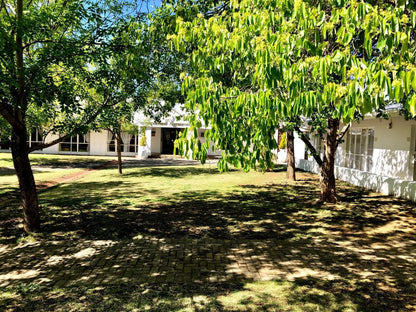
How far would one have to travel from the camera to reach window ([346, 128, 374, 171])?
16548mm

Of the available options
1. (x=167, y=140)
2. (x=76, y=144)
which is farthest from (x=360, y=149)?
(x=76, y=144)

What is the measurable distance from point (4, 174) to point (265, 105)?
1842 cm

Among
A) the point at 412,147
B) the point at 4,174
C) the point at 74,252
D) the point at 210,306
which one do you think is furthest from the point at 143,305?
the point at 4,174

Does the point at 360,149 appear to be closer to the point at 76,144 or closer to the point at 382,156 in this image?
the point at 382,156

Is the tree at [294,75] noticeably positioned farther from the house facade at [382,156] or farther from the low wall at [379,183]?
the house facade at [382,156]

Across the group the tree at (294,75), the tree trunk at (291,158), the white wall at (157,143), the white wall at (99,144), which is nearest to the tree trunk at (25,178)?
the tree at (294,75)

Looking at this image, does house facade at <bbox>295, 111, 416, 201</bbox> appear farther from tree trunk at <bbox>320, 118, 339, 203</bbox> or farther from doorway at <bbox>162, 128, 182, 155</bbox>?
doorway at <bbox>162, 128, 182, 155</bbox>

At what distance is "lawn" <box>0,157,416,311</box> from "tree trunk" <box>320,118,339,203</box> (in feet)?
1.48

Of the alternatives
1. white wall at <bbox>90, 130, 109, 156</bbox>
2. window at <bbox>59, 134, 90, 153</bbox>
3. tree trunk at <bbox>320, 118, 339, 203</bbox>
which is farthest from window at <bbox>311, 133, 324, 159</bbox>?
window at <bbox>59, 134, 90, 153</bbox>

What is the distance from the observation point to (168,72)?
978 centimetres

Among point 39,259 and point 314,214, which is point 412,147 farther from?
point 39,259

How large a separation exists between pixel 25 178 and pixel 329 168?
28.9 feet

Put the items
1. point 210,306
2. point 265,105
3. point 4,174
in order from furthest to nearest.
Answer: point 4,174 < point 210,306 < point 265,105

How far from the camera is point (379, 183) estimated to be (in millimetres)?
13859
